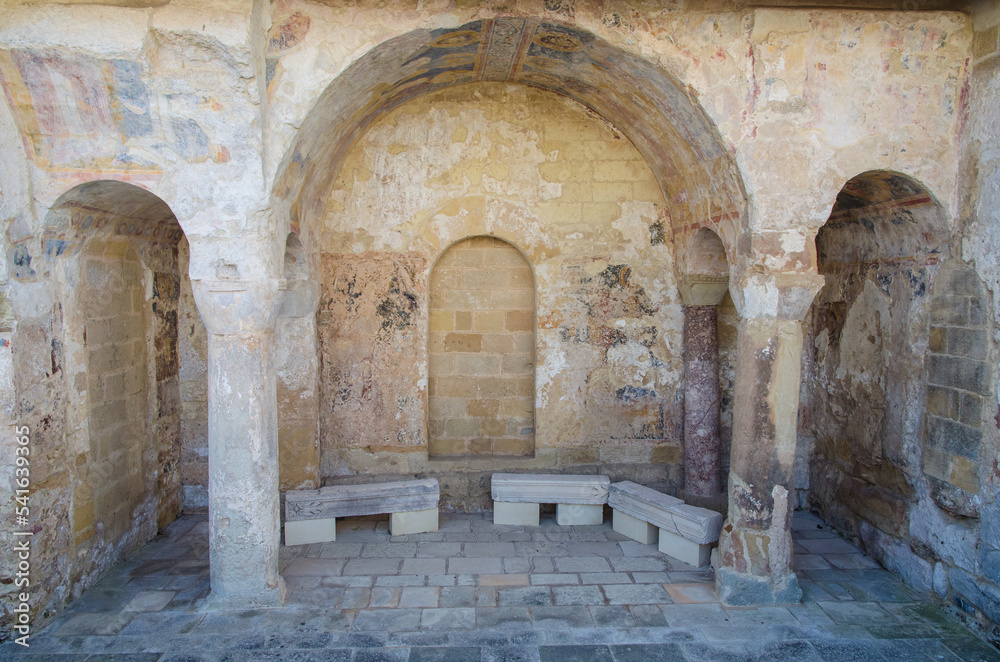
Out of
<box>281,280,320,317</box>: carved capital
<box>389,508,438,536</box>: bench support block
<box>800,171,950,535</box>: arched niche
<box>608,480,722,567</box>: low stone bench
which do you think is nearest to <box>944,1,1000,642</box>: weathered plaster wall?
<box>800,171,950,535</box>: arched niche

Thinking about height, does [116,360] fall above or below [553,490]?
above

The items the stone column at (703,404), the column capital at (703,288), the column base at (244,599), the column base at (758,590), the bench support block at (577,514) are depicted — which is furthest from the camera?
the stone column at (703,404)

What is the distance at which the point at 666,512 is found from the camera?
5730 mm

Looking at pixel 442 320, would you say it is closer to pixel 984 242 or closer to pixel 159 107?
pixel 159 107

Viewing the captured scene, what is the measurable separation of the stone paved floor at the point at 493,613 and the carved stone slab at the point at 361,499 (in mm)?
298

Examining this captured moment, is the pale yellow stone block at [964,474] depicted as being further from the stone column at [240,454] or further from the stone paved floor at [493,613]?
the stone column at [240,454]

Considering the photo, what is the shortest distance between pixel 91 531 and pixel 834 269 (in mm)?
7120

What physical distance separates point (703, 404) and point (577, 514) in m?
1.70

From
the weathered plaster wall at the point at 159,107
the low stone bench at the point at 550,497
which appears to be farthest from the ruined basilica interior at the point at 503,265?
the low stone bench at the point at 550,497

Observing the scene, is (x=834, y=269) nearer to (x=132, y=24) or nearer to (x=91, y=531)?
(x=132, y=24)

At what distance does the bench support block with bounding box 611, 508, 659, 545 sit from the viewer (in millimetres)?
5957

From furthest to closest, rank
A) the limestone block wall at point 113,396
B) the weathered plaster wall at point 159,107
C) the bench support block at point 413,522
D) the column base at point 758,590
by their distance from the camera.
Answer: the bench support block at point 413,522 < the limestone block wall at point 113,396 < the column base at point 758,590 < the weathered plaster wall at point 159,107

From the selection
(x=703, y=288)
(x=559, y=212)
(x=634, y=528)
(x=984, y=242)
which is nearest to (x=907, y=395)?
(x=984, y=242)

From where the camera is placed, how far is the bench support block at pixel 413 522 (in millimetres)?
6086
